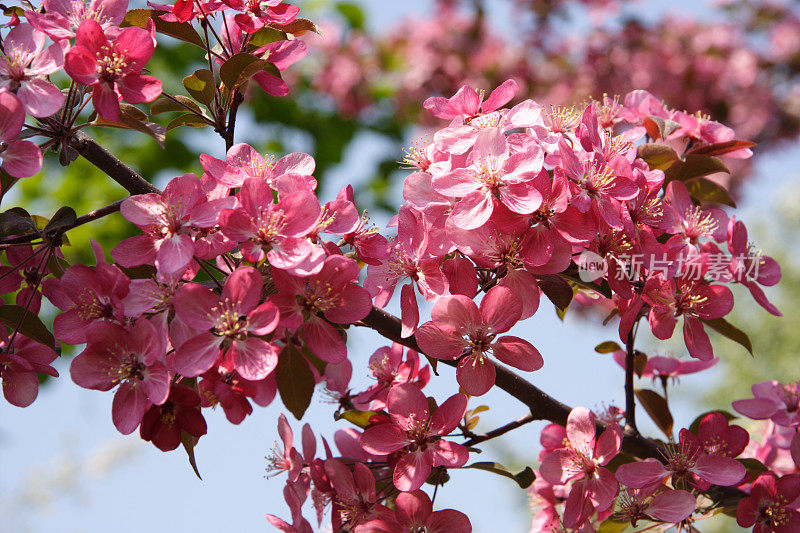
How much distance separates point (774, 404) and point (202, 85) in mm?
1119

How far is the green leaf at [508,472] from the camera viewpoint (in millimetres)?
1073

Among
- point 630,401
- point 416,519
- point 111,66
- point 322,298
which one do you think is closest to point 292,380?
Answer: point 322,298

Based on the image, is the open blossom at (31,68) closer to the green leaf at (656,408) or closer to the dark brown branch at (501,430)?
the dark brown branch at (501,430)

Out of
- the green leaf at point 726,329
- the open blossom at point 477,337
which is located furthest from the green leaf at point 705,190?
the open blossom at point 477,337

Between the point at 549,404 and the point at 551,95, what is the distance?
530 centimetres

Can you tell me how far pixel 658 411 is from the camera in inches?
51.7

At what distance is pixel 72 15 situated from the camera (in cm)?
99

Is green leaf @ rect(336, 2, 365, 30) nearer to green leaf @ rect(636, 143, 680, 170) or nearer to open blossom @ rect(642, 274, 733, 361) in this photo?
green leaf @ rect(636, 143, 680, 170)

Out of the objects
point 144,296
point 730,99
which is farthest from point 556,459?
point 730,99

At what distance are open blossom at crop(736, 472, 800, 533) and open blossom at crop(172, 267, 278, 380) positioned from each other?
2.62ft

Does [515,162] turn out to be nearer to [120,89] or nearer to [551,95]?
[120,89]

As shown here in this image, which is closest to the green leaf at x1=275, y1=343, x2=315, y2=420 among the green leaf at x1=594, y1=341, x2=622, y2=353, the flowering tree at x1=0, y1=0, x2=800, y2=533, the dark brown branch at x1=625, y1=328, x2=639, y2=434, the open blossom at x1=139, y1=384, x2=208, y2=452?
the flowering tree at x1=0, y1=0, x2=800, y2=533

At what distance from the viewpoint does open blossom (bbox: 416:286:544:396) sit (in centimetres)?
92

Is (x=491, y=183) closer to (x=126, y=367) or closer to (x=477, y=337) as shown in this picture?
(x=477, y=337)
